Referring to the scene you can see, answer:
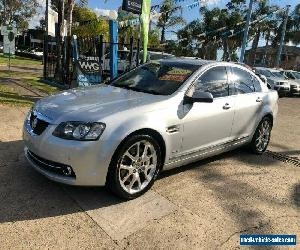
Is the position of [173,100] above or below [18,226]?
above

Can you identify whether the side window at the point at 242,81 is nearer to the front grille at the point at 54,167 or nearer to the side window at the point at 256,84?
the side window at the point at 256,84

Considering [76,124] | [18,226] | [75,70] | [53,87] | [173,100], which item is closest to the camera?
[18,226]

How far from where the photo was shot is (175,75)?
5.20 m

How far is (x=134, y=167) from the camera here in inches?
172

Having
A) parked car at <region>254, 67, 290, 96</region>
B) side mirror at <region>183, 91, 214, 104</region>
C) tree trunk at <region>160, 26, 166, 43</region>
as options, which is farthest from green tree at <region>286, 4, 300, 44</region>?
side mirror at <region>183, 91, 214, 104</region>

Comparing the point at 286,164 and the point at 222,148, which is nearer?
the point at 222,148

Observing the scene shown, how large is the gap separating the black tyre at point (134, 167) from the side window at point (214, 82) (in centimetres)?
122

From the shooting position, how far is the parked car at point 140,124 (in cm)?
398

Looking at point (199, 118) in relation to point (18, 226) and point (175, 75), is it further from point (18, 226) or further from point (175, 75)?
point (18, 226)

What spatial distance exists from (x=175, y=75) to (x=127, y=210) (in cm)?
204

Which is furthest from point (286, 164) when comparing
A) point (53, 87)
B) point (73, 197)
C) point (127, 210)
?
point (53, 87)

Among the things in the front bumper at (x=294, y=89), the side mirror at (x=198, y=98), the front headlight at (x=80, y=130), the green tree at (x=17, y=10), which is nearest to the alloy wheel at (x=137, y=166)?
the front headlight at (x=80, y=130)

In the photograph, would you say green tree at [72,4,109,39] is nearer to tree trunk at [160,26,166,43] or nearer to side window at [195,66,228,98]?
tree trunk at [160,26,166,43]

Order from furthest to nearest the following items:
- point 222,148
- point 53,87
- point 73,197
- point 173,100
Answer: point 53,87 < point 222,148 < point 173,100 < point 73,197
